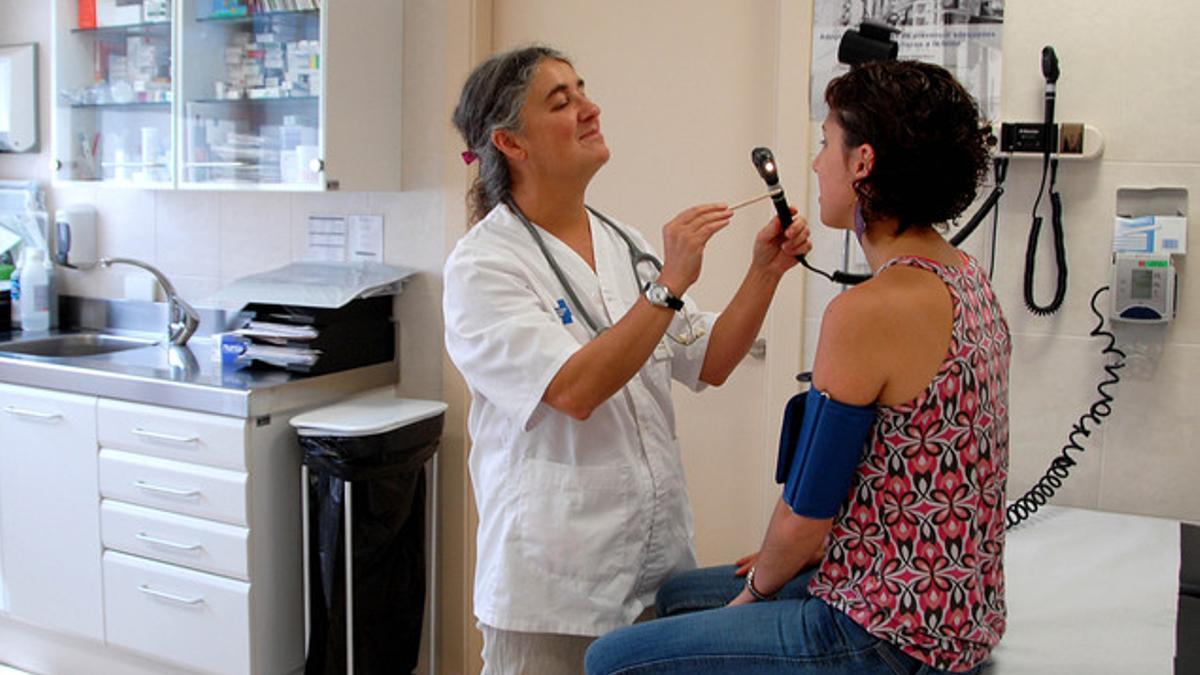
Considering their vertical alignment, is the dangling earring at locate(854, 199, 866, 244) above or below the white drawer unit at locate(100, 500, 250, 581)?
above

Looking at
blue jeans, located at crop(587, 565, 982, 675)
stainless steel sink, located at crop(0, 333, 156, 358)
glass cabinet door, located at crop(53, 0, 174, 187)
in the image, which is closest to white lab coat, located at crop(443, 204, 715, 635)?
blue jeans, located at crop(587, 565, 982, 675)

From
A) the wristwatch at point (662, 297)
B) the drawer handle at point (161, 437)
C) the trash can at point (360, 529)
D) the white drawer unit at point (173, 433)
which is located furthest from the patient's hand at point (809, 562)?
the drawer handle at point (161, 437)

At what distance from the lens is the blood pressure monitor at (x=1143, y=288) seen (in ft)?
6.74

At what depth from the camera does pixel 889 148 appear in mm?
1235

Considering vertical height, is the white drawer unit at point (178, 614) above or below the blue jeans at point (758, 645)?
below

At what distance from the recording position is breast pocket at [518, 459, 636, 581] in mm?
1530

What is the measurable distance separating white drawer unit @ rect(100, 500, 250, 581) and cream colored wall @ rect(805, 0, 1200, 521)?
6.00 feet

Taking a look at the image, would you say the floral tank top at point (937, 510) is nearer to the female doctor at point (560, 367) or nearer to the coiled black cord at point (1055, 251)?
the female doctor at point (560, 367)

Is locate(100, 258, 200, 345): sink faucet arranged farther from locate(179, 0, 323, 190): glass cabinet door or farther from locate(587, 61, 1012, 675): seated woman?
locate(587, 61, 1012, 675): seated woman

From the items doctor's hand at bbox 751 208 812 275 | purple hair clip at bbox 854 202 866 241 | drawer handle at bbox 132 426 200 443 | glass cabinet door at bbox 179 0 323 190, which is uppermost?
glass cabinet door at bbox 179 0 323 190

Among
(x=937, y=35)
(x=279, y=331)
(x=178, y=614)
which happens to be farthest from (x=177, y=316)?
(x=937, y=35)

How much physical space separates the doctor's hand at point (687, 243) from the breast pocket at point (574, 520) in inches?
12.4

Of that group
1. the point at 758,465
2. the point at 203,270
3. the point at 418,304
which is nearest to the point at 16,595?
the point at 203,270

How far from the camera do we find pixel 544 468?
5.08 feet
